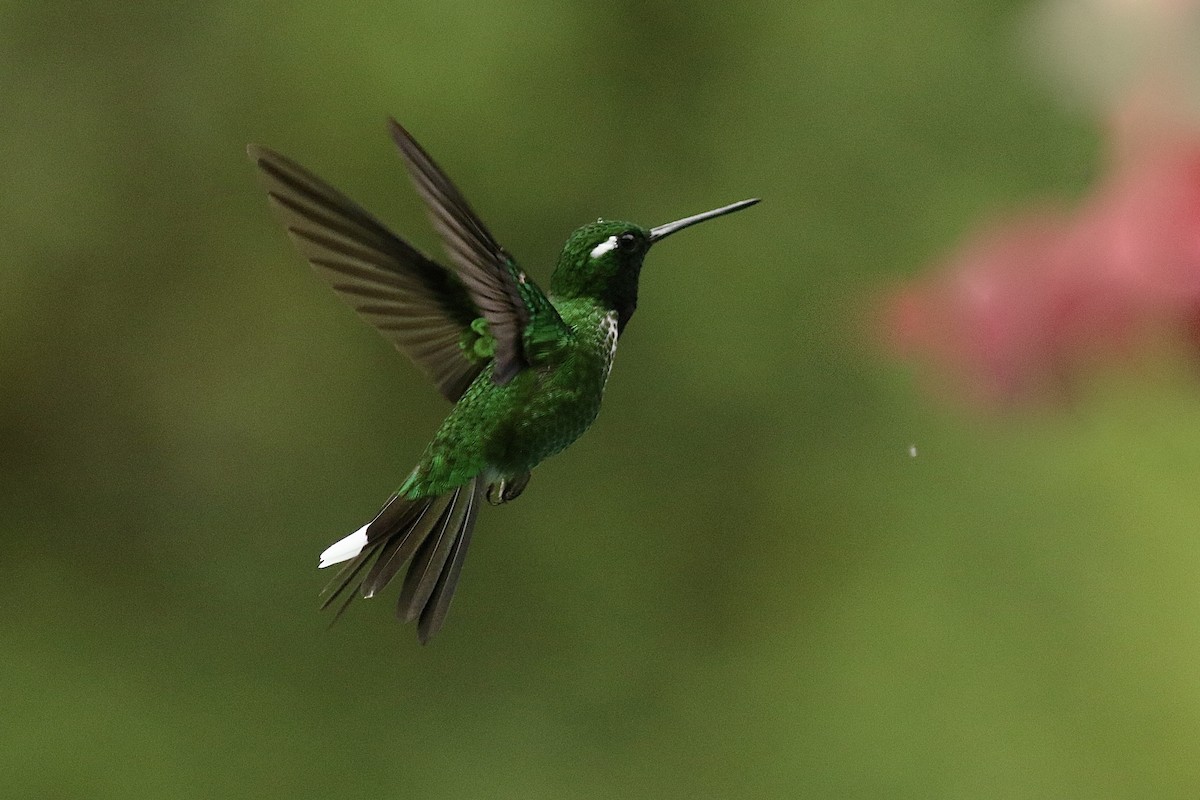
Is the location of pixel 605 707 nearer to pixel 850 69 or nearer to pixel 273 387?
pixel 273 387

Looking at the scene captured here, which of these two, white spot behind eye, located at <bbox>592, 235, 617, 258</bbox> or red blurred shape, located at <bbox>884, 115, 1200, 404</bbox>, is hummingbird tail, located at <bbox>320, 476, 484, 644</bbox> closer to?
white spot behind eye, located at <bbox>592, 235, 617, 258</bbox>

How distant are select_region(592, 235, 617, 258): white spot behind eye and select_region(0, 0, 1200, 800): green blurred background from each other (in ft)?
2.14

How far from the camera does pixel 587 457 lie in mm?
1065

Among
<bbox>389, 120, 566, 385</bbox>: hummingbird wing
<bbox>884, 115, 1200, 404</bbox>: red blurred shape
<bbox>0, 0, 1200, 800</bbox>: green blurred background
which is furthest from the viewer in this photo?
<bbox>0, 0, 1200, 800</bbox>: green blurred background

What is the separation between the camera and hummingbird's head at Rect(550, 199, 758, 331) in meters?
0.32

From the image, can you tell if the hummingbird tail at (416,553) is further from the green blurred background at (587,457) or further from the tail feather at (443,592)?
the green blurred background at (587,457)

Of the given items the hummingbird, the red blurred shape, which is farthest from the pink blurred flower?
the hummingbird

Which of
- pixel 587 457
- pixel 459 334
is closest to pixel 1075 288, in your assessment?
pixel 459 334

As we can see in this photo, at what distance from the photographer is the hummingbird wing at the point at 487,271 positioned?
26 centimetres

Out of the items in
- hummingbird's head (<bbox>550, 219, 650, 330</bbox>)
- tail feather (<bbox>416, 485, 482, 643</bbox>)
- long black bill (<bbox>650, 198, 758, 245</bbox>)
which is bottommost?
tail feather (<bbox>416, 485, 482, 643</bbox>)

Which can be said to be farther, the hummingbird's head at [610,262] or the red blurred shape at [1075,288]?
the red blurred shape at [1075,288]

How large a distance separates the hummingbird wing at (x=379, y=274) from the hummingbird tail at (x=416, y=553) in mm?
47

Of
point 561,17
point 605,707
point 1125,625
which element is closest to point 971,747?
point 1125,625

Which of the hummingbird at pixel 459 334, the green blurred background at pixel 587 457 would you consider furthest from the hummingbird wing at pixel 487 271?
the green blurred background at pixel 587 457
